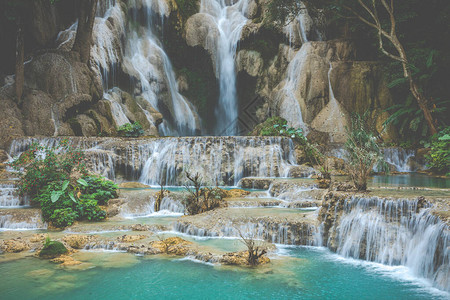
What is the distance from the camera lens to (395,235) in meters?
5.96

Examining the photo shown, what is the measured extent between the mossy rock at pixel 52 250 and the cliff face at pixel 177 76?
10.8m

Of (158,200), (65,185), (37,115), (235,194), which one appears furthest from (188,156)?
(37,115)

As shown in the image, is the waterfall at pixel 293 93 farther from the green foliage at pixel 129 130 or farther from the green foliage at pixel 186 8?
the green foliage at pixel 186 8

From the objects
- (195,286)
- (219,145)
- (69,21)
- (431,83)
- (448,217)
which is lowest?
(195,286)

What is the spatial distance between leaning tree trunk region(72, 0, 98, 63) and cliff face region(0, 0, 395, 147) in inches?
23.2

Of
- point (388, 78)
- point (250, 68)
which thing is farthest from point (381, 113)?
point (250, 68)

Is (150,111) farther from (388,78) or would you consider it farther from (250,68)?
(388,78)

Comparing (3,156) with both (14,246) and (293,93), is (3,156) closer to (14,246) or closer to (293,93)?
(14,246)

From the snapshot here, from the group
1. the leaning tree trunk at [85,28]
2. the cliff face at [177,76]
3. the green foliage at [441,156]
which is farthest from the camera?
the leaning tree trunk at [85,28]

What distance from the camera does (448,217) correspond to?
16.8ft

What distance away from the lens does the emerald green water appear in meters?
4.75

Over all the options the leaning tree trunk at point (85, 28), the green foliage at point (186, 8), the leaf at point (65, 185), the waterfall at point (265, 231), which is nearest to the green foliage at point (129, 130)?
the leaning tree trunk at point (85, 28)

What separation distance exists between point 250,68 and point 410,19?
1017 cm

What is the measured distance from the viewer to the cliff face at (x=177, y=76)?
17812mm
